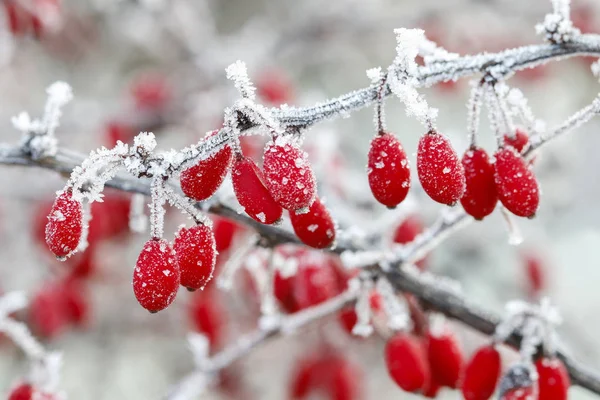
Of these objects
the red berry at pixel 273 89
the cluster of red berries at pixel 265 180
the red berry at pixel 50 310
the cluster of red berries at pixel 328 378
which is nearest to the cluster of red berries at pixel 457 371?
the cluster of red berries at pixel 265 180

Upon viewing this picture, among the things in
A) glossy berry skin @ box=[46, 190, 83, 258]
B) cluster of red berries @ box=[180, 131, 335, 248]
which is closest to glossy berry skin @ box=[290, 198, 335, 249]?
cluster of red berries @ box=[180, 131, 335, 248]

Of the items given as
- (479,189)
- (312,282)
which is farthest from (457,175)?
(312,282)

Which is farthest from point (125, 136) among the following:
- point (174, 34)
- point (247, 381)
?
point (247, 381)

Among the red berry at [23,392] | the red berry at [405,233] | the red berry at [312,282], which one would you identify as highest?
the red berry at [405,233]

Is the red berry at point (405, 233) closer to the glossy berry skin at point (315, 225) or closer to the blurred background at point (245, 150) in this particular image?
the blurred background at point (245, 150)

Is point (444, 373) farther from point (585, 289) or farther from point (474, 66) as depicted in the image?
point (585, 289)

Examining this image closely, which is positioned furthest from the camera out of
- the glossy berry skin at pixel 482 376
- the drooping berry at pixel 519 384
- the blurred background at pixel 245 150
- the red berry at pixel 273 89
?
the red berry at pixel 273 89
